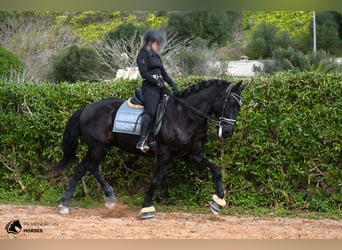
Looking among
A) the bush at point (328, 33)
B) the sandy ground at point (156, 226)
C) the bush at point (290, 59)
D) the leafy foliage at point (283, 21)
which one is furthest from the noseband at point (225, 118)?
the leafy foliage at point (283, 21)

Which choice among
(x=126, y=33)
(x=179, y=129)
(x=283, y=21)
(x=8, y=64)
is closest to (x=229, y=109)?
(x=179, y=129)

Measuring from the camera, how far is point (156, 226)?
6.18m

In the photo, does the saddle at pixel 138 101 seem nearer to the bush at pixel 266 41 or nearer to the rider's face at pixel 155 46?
the rider's face at pixel 155 46

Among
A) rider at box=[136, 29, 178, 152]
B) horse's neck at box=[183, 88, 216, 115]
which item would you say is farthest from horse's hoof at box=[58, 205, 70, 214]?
horse's neck at box=[183, 88, 216, 115]

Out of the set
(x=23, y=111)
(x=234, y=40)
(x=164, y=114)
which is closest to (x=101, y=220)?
(x=164, y=114)

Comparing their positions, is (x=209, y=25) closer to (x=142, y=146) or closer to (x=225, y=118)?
(x=225, y=118)

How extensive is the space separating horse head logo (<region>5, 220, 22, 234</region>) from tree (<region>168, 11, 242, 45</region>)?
11.6 meters

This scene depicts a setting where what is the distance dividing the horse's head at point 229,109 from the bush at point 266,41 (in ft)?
39.6

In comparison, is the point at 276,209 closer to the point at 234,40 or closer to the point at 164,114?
the point at 164,114

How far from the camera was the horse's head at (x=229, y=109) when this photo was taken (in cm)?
643

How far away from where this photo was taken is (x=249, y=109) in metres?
7.42

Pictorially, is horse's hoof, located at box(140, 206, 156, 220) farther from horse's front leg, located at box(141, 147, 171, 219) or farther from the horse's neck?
the horse's neck

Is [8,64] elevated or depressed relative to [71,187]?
elevated

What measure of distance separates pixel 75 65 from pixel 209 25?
5101mm
